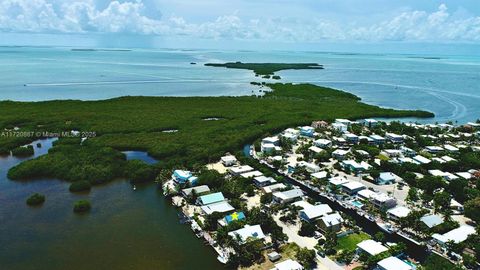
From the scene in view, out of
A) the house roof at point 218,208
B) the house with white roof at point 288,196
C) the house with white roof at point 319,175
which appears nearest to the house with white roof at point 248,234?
the house roof at point 218,208

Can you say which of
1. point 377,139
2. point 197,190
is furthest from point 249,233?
point 377,139

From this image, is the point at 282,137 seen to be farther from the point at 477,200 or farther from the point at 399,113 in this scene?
the point at 399,113

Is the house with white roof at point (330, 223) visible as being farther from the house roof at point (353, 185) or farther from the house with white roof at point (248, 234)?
the house roof at point (353, 185)

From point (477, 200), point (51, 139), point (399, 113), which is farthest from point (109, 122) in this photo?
point (399, 113)

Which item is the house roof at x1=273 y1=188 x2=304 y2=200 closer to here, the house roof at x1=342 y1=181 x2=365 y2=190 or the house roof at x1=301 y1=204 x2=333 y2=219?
the house roof at x1=301 y1=204 x2=333 y2=219

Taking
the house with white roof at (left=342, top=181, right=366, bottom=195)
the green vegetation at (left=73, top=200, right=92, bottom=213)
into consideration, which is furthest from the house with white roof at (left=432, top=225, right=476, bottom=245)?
the green vegetation at (left=73, top=200, right=92, bottom=213)

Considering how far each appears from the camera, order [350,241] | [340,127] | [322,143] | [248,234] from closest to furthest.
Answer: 1. [248,234]
2. [350,241]
3. [322,143]
4. [340,127]

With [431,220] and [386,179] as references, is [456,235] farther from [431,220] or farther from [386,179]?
[386,179]
